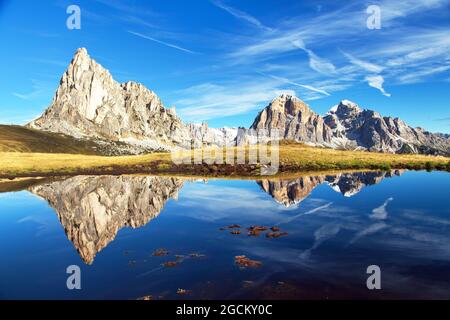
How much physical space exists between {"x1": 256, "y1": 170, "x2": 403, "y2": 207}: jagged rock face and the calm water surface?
0.65 m

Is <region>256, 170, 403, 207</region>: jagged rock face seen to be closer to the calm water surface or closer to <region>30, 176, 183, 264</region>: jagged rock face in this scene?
the calm water surface

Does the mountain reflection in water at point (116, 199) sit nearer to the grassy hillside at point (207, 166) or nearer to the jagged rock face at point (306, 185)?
the jagged rock face at point (306, 185)

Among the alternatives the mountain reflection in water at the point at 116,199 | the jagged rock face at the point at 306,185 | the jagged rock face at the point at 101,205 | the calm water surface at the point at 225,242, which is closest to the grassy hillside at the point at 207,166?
the jagged rock face at the point at 306,185

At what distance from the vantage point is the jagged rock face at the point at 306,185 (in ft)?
183

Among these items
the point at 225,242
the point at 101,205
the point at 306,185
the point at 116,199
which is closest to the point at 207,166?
the point at 306,185

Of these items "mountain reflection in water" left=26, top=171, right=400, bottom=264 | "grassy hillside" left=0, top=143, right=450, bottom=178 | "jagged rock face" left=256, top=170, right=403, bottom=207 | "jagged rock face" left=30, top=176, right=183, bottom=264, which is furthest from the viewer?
"grassy hillside" left=0, top=143, right=450, bottom=178

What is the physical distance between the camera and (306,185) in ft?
217

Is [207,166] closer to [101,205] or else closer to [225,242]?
[101,205]

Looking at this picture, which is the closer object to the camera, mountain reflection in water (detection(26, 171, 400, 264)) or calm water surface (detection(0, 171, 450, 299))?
calm water surface (detection(0, 171, 450, 299))

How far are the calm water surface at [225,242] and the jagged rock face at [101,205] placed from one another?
0.20 metres

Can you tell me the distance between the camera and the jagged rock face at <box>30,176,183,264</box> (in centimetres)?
3541

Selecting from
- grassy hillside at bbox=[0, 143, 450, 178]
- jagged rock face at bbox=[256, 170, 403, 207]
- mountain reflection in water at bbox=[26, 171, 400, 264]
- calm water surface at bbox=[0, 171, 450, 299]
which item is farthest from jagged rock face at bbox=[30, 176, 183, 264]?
grassy hillside at bbox=[0, 143, 450, 178]
